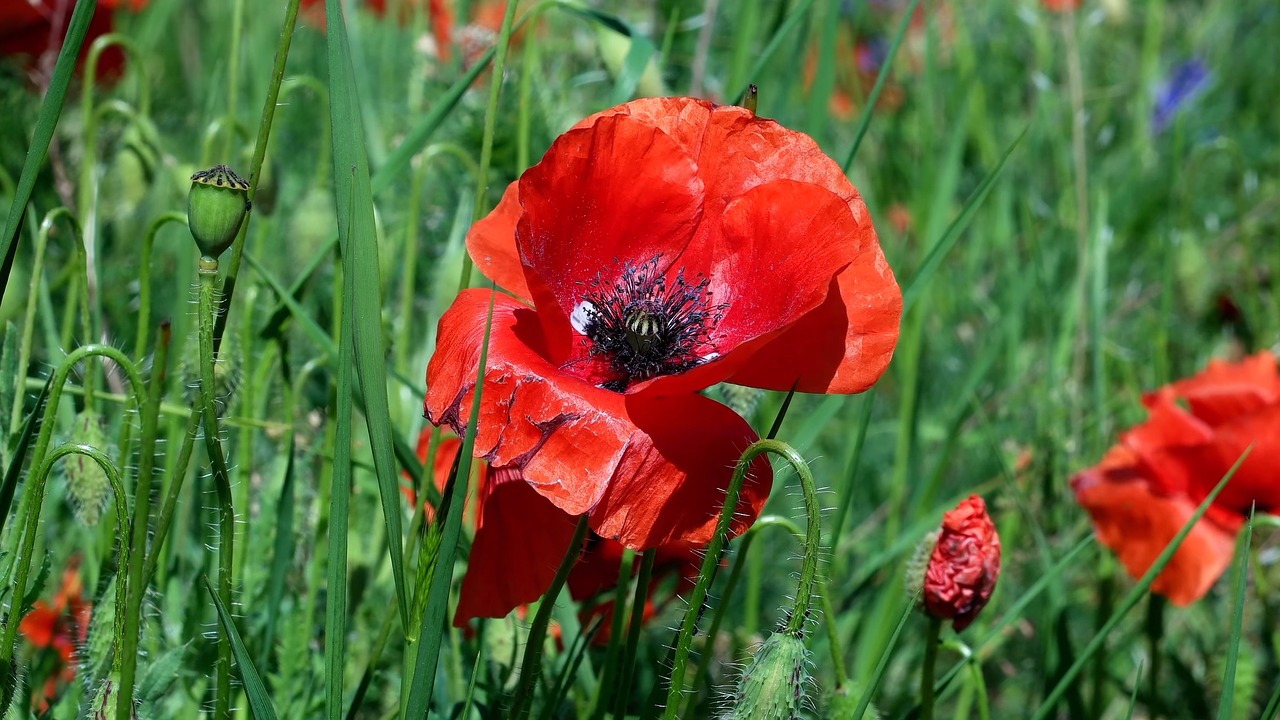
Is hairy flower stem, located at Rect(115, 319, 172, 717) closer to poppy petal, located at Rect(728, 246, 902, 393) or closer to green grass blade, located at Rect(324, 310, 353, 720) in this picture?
green grass blade, located at Rect(324, 310, 353, 720)

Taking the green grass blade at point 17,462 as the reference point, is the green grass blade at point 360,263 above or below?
above

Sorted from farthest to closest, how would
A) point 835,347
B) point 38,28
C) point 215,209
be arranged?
point 38,28
point 835,347
point 215,209

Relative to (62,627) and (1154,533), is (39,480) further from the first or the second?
(1154,533)

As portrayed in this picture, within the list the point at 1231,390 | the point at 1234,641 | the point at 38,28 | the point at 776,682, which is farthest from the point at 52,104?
the point at 38,28

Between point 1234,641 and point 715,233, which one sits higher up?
point 715,233

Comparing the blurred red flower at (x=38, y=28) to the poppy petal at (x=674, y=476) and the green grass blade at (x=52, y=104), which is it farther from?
the poppy petal at (x=674, y=476)

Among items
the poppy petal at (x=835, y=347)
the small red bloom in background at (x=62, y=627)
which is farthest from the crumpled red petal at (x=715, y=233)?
the small red bloom in background at (x=62, y=627)

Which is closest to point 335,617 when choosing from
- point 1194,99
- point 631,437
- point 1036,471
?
point 631,437
